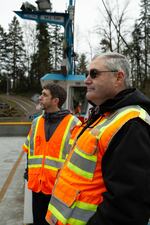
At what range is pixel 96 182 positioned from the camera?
196 centimetres

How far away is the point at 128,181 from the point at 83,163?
1.03 feet

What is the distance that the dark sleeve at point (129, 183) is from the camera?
177cm

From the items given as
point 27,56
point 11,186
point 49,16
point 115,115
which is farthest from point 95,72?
point 27,56

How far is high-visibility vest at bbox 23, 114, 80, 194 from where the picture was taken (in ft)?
12.3

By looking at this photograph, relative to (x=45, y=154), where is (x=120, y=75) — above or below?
above

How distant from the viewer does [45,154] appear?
385 centimetres

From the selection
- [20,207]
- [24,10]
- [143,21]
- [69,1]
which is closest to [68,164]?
[20,207]

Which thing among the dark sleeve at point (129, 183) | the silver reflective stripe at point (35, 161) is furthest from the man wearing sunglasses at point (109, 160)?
the silver reflective stripe at point (35, 161)

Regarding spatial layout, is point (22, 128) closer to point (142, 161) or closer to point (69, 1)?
point (69, 1)

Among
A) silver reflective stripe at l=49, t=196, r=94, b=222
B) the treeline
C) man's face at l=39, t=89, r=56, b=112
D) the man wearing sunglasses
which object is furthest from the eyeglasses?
the treeline

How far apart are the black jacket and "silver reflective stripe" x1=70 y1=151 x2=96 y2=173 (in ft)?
0.41

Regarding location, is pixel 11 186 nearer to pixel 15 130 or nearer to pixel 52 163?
pixel 52 163

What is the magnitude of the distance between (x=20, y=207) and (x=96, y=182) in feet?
14.5

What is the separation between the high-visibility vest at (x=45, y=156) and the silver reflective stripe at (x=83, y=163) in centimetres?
170
